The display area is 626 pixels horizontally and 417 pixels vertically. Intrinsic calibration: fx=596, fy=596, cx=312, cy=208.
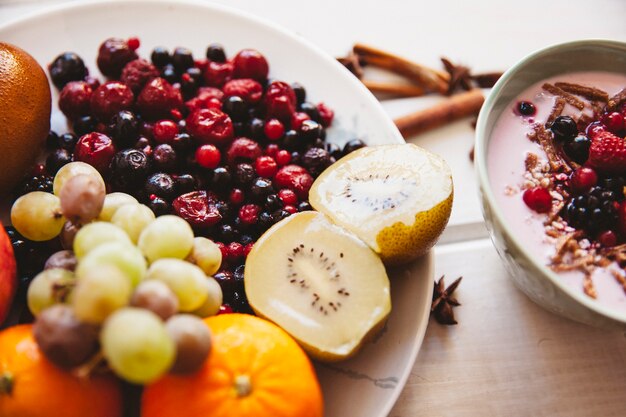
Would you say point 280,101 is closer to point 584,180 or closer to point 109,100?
point 109,100

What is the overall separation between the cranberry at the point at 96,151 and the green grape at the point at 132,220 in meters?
0.16

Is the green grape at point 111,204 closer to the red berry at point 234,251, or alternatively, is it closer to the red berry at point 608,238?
the red berry at point 234,251

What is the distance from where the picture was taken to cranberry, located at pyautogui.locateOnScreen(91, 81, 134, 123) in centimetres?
85

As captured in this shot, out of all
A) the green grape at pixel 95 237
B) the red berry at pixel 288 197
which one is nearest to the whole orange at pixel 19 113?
the green grape at pixel 95 237

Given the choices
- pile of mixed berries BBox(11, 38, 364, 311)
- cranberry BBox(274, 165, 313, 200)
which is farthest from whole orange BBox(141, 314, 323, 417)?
cranberry BBox(274, 165, 313, 200)

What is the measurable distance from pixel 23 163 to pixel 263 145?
13.0 inches

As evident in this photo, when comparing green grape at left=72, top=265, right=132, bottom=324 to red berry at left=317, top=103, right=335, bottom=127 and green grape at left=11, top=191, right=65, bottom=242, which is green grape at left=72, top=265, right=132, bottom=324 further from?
red berry at left=317, top=103, right=335, bottom=127

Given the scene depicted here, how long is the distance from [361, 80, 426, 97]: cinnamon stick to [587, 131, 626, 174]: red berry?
36 cm

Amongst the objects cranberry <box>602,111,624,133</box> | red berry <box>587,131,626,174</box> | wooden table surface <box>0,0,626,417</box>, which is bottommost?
wooden table surface <box>0,0,626,417</box>

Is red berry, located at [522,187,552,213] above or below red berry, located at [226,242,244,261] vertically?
above

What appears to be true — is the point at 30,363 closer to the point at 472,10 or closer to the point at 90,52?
the point at 90,52

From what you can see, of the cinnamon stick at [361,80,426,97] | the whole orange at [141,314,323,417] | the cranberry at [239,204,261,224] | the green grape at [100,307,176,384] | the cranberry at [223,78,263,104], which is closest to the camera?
the green grape at [100,307,176,384]

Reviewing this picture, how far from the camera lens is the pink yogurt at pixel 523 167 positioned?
0.69m

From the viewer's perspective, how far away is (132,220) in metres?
0.66
